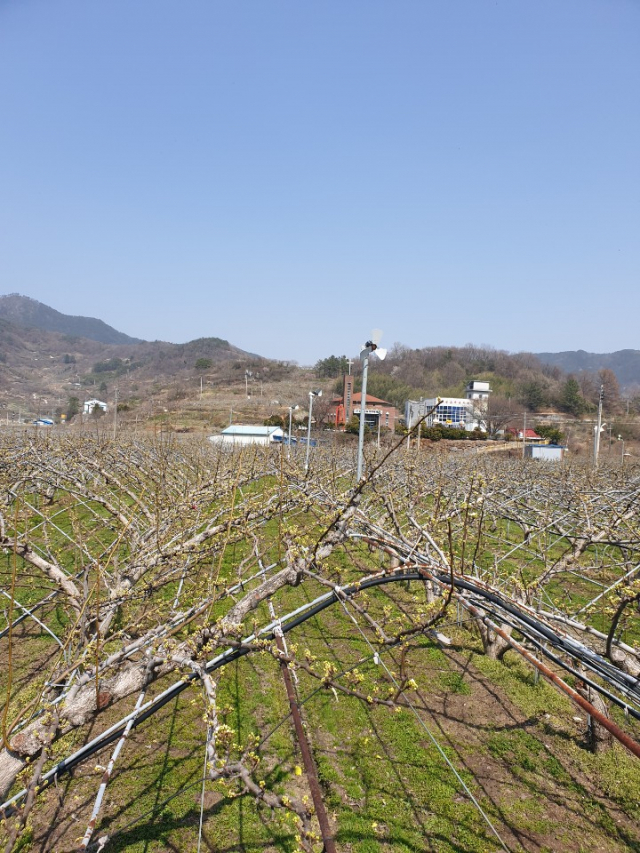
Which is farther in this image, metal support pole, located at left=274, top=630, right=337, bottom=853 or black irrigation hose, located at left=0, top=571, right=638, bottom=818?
black irrigation hose, located at left=0, top=571, right=638, bottom=818

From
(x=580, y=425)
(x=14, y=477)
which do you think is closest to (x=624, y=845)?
(x=14, y=477)

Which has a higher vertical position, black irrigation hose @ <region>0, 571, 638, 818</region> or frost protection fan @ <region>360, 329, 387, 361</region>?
frost protection fan @ <region>360, 329, 387, 361</region>

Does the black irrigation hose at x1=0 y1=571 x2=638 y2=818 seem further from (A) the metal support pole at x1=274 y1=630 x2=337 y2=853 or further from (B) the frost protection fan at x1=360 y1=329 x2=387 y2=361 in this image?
(B) the frost protection fan at x1=360 y1=329 x2=387 y2=361

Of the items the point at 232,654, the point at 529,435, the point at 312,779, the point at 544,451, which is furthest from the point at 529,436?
the point at 312,779

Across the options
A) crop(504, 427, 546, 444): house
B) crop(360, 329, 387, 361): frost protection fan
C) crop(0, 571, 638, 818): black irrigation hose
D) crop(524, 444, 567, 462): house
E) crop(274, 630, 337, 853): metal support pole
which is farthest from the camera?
crop(504, 427, 546, 444): house

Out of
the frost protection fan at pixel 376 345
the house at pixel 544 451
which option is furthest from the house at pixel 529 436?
the frost protection fan at pixel 376 345

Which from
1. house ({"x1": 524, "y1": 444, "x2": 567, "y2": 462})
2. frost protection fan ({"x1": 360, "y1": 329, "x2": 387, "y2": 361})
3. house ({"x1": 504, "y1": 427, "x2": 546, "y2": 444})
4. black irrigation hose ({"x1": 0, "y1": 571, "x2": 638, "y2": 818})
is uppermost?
frost protection fan ({"x1": 360, "y1": 329, "x2": 387, "y2": 361})

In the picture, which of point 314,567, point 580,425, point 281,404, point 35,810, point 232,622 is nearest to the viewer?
point 232,622

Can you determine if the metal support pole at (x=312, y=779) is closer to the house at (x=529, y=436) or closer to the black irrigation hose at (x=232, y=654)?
the black irrigation hose at (x=232, y=654)

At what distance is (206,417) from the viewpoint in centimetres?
5697

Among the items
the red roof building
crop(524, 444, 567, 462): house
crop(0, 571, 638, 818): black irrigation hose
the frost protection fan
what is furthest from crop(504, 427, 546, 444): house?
crop(0, 571, 638, 818): black irrigation hose

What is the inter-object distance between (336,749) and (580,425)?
55368mm

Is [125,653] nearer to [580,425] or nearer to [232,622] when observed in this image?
[232,622]

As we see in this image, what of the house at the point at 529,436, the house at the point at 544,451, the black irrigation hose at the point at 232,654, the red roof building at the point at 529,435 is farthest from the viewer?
the red roof building at the point at 529,435
